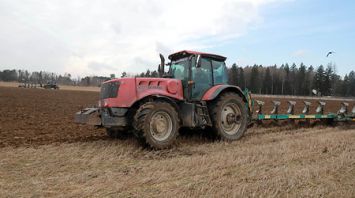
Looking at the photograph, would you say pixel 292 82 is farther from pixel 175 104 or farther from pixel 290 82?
pixel 175 104

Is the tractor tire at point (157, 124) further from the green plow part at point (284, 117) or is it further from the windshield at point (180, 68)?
the green plow part at point (284, 117)

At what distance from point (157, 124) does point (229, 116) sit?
2422 mm

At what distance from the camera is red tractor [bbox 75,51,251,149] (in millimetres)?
8055

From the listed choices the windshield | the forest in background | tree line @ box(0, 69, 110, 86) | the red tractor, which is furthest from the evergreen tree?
the windshield

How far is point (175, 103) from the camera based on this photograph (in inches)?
340

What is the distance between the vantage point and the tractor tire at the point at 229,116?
9.43 m

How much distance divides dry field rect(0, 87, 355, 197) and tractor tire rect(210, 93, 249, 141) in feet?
1.07

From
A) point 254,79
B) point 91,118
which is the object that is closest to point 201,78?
point 91,118

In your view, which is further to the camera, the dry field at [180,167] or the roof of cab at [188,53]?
the roof of cab at [188,53]

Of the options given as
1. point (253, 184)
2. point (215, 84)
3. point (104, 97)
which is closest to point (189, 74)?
point (215, 84)

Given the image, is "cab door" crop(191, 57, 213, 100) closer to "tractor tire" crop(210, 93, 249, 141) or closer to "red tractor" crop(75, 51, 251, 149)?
"red tractor" crop(75, 51, 251, 149)

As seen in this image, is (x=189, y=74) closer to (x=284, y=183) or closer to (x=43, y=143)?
(x=43, y=143)

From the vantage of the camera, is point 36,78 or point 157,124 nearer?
point 157,124

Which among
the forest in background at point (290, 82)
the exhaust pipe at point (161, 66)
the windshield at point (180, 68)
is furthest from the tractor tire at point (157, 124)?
the forest in background at point (290, 82)
